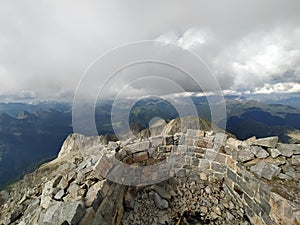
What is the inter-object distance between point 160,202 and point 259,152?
4184mm

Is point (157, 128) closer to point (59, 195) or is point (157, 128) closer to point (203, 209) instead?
point (203, 209)

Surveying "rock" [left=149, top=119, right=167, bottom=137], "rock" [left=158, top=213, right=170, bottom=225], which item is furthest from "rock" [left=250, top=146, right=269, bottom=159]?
"rock" [left=149, top=119, right=167, bottom=137]

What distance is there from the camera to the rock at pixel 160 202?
7.92m

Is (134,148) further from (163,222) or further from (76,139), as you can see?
(76,139)

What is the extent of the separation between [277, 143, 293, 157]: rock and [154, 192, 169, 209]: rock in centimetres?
460

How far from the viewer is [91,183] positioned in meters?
6.45

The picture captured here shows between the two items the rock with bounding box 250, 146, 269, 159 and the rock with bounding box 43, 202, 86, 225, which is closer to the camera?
the rock with bounding box 43, 202, 86, 225

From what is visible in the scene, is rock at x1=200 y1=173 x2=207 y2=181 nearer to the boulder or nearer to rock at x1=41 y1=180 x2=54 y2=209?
the boulder

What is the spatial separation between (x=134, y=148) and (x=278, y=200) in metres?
5.21

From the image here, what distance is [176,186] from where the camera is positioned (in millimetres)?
8914

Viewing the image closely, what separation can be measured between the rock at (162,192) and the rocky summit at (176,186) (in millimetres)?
37

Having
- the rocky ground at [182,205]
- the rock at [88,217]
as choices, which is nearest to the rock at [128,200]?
the rocky ground at [182,205]

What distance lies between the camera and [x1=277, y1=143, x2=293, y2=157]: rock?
7.50m

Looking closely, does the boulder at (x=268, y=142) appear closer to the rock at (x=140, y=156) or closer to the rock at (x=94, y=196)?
the rock at (x=140, y=156)
